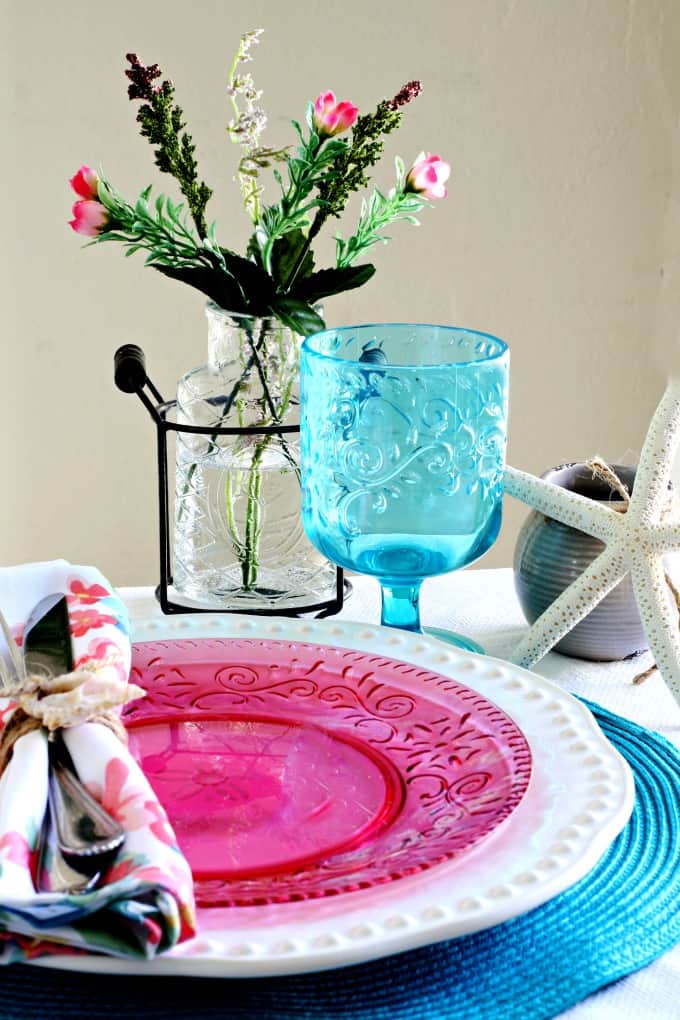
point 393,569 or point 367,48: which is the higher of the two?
point 367,48

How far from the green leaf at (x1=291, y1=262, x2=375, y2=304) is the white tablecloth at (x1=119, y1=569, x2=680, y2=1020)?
22cm

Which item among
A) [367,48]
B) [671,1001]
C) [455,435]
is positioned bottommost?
[671,1001]

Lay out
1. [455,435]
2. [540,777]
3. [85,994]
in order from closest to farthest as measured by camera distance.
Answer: [85,994]
[540,777]
[455,435]

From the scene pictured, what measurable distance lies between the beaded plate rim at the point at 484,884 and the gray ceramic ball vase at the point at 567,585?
0.44 feet

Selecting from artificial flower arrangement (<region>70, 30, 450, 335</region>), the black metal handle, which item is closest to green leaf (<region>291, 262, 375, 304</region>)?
artificial flower arrangement (<region>70, 30, 450, 335</region>)

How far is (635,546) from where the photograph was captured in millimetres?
720

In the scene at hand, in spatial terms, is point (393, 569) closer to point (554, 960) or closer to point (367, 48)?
point (554, 960)

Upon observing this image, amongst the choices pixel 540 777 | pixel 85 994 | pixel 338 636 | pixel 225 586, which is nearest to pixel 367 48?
pixel 225 586

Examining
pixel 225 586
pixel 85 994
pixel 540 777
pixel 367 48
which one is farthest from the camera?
pixel 367 48

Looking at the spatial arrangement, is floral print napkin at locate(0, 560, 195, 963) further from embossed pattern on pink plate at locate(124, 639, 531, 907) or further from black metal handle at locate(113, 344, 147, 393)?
black metal handle at locate(113, 344, 147, 393)

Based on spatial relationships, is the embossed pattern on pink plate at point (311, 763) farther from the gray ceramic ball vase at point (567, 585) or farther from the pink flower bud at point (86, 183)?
the pink flower bud at point (86, 183)

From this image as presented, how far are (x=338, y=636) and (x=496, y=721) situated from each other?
0.13 m

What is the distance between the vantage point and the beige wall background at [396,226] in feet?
5.69

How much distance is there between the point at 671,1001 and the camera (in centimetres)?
45
